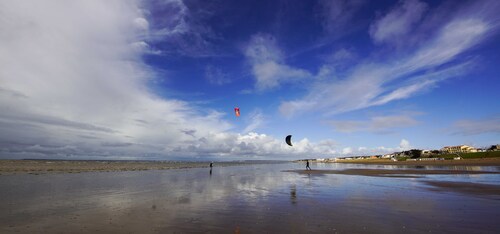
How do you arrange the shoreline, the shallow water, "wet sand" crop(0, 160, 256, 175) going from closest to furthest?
the shallow water < the shoreline < "wet sand" crop(0, 160, 256, 175)

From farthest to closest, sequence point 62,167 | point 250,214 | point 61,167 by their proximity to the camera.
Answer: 1. point 62,167
2. point 61,167
3. point 250,214

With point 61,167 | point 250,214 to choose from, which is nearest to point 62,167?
point 61,167

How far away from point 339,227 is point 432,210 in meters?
6.91

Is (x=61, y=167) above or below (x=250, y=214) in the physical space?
above

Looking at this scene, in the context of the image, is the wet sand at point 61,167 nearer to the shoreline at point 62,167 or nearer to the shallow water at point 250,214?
the shoreline at point 62,167

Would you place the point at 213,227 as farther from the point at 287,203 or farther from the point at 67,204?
the point at 67,204

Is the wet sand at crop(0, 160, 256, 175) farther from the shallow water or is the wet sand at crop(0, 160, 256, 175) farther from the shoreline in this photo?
the shallow water

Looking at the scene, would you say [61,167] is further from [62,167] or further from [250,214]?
[250,214]

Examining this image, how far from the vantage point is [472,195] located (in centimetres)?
2050

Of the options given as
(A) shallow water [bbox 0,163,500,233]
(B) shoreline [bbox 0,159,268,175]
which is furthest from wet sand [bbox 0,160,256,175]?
(A) shallow water [bbox 0,163,500,233]

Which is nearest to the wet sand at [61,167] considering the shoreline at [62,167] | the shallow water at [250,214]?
the shoreline at [62,167]

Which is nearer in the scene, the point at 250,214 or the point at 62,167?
the point at 250,214

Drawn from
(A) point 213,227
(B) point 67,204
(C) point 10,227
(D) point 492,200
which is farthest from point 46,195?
(D) point 492,200

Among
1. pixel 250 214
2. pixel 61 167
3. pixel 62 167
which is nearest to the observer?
pixel 250 214
